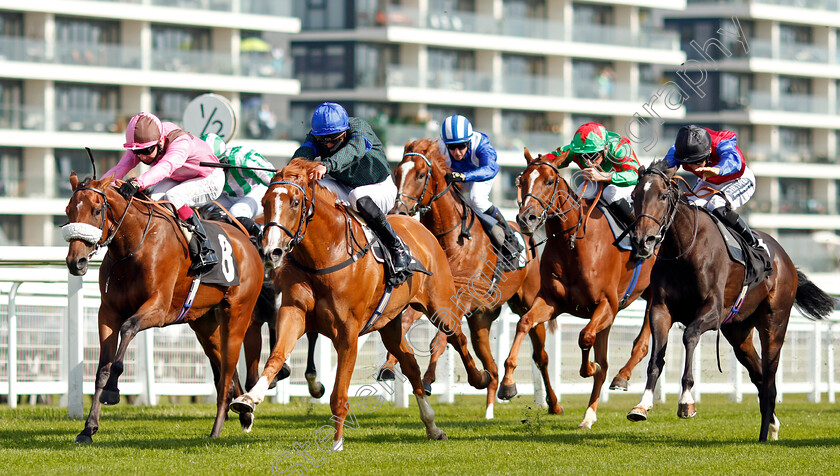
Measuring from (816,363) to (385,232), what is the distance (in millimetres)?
9004

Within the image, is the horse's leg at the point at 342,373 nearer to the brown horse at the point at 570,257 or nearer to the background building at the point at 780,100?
the brown horse at the point at 570,257

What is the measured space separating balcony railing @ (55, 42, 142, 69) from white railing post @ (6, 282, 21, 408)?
26934mm

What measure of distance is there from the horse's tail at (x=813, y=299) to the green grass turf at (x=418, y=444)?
3.21ft

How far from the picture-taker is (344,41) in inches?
1702

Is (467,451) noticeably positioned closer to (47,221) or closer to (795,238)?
(47,221)

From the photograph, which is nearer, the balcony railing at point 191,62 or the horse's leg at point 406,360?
the horse's leg at point 406,360

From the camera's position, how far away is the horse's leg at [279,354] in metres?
6.50

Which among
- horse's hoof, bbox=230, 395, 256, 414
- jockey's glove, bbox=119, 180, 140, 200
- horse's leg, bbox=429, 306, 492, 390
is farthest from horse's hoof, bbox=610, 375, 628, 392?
jockey's glove, bbox=119, 180, 140, 200

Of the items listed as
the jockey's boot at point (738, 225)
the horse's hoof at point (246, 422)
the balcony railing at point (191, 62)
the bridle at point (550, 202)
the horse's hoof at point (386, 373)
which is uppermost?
the balcony railing at point (191, 62)

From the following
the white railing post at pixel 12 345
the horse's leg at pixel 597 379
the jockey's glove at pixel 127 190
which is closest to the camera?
the jockey's glove at pixel 127 190

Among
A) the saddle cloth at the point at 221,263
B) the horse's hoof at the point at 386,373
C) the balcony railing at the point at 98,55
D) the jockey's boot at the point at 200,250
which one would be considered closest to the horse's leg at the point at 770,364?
the horse's hoof at the point at 386,373

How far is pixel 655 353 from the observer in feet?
26.3

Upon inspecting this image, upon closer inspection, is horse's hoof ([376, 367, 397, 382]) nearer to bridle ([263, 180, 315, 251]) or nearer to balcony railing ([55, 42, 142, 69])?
bridle ([263, 180, 315, 251])

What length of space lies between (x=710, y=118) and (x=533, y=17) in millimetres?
9275
